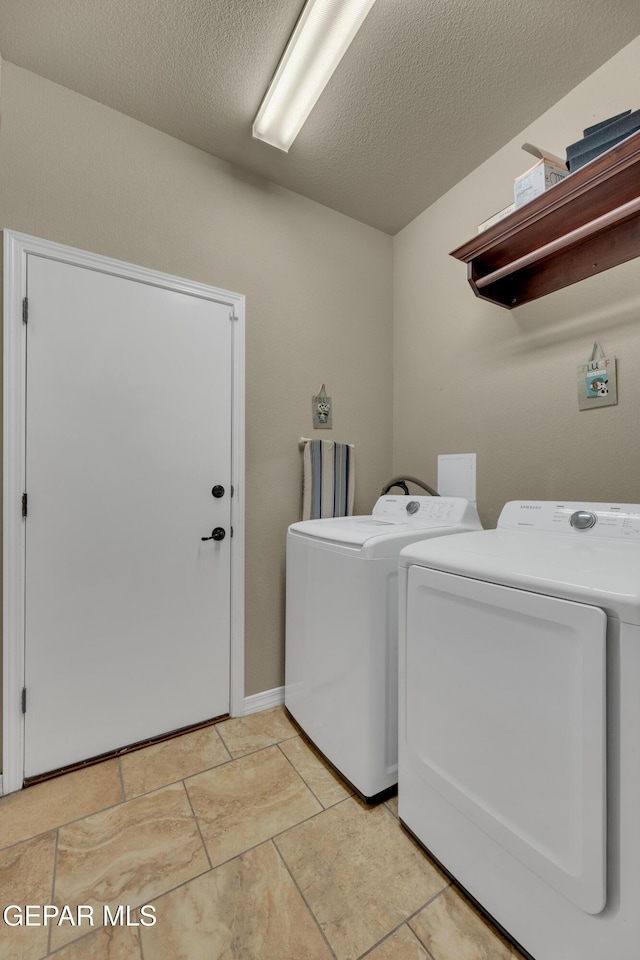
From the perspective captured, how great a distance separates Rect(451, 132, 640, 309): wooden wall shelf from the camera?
1250 mm

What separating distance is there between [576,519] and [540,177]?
118 centimetres

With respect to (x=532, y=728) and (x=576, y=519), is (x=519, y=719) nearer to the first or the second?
(x=532, y=728)

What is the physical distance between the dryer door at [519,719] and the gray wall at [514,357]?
853 mm

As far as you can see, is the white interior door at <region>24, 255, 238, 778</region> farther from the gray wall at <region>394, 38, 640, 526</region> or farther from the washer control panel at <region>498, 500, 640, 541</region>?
the washer control panel at <region>498, 500, 640, 541</region>

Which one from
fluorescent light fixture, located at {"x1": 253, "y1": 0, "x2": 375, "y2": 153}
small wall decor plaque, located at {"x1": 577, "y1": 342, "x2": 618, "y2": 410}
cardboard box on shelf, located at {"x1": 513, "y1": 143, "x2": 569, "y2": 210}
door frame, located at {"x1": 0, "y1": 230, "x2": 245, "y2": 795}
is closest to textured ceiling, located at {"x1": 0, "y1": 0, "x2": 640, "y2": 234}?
fluorescent light fixture, located at {"x1": 253, "y1": 0, "x2": 375, "y2": 153}

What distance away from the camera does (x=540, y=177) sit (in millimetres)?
1396

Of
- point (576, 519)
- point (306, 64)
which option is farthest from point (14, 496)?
point (576, 519)

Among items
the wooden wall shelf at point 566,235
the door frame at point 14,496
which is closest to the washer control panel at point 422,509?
the wooden wall shelf at point 566,235

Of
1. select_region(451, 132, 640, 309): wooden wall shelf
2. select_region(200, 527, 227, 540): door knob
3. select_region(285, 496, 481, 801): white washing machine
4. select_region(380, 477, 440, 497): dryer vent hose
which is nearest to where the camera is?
select_region(451, 132, 640, 309): wooden wall shelf

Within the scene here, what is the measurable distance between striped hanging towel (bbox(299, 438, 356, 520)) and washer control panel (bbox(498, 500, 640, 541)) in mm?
849

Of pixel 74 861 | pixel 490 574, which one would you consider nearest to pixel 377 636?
pixel 490 574

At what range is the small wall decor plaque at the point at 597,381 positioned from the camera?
4.83 ft

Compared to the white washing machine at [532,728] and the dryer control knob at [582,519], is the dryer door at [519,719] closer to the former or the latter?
the white washing machine at [532,728]

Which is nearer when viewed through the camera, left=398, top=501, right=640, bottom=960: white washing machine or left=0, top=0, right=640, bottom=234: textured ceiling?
left=398, top=501, right=640, bottom=960: white washing machine
